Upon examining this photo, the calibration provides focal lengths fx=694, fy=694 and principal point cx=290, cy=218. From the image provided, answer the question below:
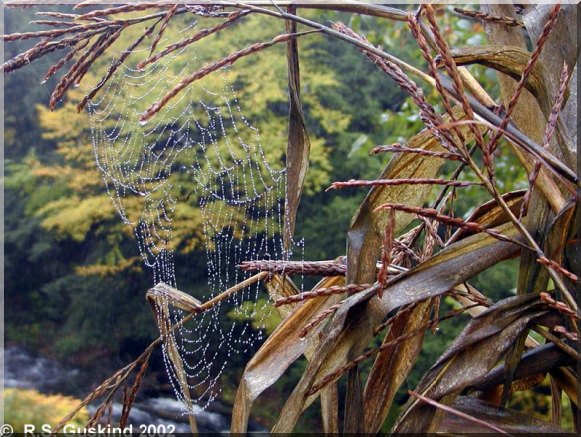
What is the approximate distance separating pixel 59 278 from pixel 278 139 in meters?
1.11

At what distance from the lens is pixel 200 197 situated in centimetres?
223

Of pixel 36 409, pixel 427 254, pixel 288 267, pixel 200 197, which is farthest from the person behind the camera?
pixel 36 409

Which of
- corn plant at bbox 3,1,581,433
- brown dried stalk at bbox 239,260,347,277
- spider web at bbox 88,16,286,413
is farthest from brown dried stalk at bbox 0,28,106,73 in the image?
spider web at bbox 88,16,286,413

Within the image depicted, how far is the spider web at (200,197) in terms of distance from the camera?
2033 mm

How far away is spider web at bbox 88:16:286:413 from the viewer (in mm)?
2033

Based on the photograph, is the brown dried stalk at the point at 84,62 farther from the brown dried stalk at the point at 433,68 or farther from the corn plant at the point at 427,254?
the brown dried stalk at the point at 433,68

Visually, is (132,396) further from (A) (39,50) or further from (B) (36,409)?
(B) (36,409)

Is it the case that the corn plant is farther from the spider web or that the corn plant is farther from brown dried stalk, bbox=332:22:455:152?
the spider web

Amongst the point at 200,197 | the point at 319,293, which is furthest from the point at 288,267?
the point at 200,197

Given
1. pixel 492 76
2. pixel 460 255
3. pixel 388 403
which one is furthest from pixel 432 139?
pixel 492 76

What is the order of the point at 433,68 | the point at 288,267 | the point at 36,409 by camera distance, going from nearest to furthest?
1. the point at 433,68
2. the point at 288,267
3. the point at 36,409

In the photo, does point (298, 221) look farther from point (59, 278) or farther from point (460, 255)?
point (460, 255)

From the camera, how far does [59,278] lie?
2863mm

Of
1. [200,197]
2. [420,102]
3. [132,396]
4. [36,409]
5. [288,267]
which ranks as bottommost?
[36,409]
